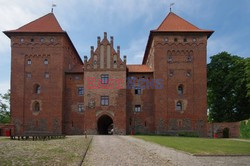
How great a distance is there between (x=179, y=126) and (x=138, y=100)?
6.48m

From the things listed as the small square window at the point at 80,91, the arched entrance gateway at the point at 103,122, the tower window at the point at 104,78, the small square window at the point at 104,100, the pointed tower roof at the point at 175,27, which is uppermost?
the pointed tower roof at the point at 175,27

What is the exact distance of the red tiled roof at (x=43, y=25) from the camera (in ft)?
133

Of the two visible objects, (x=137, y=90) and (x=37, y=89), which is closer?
(x=37, y=89)

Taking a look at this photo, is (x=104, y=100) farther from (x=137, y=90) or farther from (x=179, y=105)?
(x=179, y=105)

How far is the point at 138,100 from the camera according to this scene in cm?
4012

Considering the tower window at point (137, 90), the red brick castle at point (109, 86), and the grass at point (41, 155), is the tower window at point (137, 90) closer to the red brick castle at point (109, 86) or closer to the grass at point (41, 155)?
the red brick castle at point (109, 86)

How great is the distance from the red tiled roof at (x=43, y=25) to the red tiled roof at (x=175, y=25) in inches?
563

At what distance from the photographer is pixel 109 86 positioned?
3947 cm

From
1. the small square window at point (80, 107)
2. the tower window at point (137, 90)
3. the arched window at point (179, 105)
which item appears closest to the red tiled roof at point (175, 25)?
the tower window at point (137, 90)

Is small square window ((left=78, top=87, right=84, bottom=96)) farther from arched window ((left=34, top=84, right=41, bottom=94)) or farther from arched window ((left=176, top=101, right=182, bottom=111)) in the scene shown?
arched window ((left=176, top=101, right=182, bottom=111))

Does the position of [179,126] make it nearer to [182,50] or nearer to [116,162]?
[182,50]

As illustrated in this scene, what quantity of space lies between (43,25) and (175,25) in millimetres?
18456

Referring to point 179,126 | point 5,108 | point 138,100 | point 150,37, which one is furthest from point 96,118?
point 5,108

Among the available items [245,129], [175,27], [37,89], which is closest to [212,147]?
[245,129]
